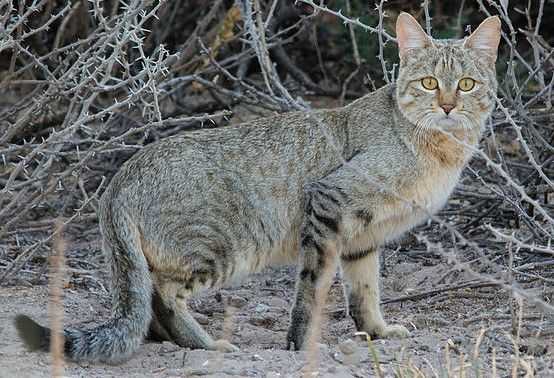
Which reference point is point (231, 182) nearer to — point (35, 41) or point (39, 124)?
point (39, 124)

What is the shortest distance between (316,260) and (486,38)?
149cm

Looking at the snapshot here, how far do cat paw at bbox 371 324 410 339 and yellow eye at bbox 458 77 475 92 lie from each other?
127 cm

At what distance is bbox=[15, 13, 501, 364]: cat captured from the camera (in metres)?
5.34

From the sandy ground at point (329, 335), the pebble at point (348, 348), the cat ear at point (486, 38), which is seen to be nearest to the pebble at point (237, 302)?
the sandy ground at point (329, 335)

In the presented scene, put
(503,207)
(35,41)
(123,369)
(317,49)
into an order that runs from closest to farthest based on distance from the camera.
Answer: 1. (123,369)
2. (503,207)
3. (35,41)
4. (317,49)

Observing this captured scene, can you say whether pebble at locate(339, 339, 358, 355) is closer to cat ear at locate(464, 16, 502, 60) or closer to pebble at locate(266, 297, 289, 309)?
pebble at locate(266, 297, 289, 309)

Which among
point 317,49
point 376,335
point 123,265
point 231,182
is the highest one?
point 317,49

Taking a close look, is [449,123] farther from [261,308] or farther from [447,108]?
[261,308]

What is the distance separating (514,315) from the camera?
17.0 ft

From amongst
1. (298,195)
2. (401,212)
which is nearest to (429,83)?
(401,212)

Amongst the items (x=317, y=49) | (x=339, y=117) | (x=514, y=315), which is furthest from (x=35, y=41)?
(x=514, y=315)

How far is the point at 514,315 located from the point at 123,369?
6.14 feet

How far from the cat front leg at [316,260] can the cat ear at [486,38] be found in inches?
43.1

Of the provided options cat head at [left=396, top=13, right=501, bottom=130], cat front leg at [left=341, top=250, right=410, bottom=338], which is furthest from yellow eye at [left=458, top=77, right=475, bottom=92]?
cat front leg at [left=341, top=250, right=410, bottom=338]
